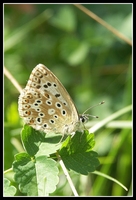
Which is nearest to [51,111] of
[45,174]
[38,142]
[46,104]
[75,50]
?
[46,104]

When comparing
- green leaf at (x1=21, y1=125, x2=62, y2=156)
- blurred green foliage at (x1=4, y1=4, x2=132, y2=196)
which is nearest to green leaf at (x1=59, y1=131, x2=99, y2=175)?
green leaf at (x1=21, y1=125, x2=62, y2=156)

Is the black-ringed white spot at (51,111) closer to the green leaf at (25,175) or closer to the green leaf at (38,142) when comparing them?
the green leaf at (38,142)

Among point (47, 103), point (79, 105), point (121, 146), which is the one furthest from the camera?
point (79, 105)

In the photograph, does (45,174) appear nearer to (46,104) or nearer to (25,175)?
(25,175)

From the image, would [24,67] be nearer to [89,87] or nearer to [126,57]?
[89,87]

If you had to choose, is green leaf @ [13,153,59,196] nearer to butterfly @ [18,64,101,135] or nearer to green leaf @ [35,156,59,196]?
green leaf @ [35,156,59,196]

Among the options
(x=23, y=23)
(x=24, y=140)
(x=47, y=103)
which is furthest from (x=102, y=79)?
(x=24, y=140)

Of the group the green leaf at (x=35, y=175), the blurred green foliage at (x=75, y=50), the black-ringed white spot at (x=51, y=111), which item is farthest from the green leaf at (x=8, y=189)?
the blurred green foliage at (x=75, y=50)
